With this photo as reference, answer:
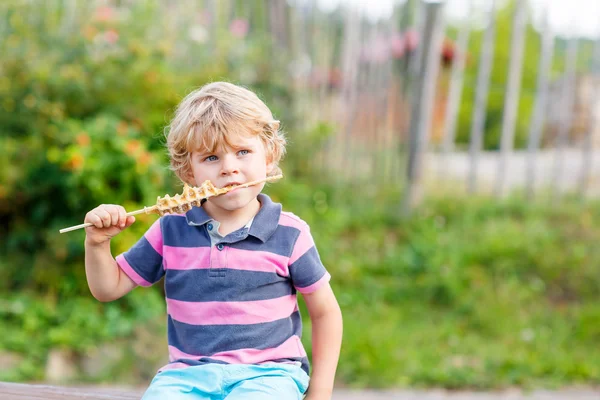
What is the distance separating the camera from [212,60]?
4.87 metres

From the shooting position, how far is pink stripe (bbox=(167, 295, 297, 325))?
5.61 feet

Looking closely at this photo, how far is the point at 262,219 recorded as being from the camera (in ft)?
5.77

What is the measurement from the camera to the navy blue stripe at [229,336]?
171 centimetres

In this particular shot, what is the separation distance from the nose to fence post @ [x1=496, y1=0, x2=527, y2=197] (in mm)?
3740

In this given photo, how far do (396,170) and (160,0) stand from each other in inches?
80.7

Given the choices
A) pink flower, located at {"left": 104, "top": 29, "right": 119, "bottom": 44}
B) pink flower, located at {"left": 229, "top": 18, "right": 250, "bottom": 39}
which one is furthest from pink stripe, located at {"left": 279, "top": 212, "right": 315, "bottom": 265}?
pink flower, located at {"left": 229, "top": 18, "right": 250, "bottom": 39}

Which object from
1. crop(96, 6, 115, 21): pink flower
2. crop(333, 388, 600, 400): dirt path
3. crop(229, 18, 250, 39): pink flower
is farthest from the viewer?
crop(229, 18, 250, 39): pink flower

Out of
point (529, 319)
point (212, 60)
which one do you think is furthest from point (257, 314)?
point (212, 60)

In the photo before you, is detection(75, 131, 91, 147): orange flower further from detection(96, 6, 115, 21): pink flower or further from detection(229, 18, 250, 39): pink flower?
detection(229, 18, 250, 39): pink flower

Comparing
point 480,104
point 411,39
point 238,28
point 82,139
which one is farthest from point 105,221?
point 411,39

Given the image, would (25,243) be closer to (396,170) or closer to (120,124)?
(120,124)

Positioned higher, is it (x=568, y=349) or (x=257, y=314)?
(x=257, y=314)

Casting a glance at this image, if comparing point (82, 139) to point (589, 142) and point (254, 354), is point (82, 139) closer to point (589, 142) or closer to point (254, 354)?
point (254, 354)

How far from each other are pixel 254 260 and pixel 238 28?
390 centimetres
